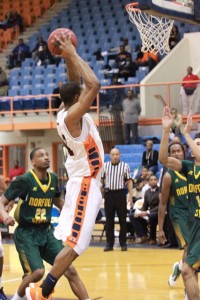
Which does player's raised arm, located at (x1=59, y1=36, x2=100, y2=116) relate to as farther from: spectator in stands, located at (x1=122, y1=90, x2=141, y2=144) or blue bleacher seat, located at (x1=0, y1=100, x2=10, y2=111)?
blue bleacher seat, located at (x1=0, y1=100, x2=10, y2=111)

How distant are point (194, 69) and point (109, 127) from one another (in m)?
3.31

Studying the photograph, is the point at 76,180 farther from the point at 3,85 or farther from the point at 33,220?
the point at 3,85

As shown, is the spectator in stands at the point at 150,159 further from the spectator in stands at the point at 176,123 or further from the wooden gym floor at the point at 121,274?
the wooden gym floor at the point at 121,274

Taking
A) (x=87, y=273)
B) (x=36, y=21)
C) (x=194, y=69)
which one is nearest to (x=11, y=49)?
(x=36, y=21)

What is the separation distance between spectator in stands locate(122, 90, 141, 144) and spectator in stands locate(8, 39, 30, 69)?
7.12 m

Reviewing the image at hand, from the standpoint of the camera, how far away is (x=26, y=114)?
2439 cm

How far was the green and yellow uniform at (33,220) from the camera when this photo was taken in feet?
27.6

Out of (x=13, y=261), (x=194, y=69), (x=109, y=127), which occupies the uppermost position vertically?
(x=194, y=69)

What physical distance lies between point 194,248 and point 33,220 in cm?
192

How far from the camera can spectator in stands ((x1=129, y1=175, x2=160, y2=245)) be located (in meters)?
15.6

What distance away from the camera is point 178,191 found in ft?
31.8

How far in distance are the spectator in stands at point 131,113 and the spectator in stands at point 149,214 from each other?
5362mm

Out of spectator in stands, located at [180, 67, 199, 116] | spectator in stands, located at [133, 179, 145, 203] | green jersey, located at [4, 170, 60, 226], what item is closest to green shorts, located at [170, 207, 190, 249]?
green jersey, located at [4, 170, 60, 226]

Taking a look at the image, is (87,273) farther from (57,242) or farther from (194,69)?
(194,69)
